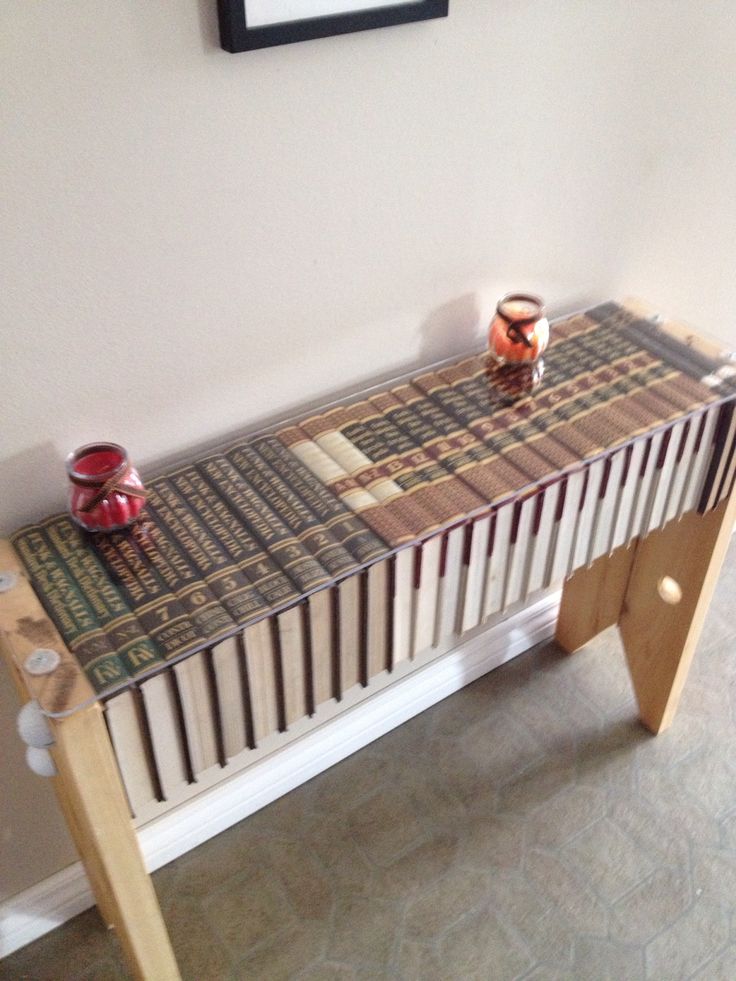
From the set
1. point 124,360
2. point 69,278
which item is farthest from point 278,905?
point 69,278

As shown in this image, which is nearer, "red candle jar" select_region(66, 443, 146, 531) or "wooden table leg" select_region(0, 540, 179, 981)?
"wooden table leg" select_region(0, 540, 179, 981)

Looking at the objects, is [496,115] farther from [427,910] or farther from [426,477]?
[427,910]

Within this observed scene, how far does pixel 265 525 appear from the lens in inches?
40.8

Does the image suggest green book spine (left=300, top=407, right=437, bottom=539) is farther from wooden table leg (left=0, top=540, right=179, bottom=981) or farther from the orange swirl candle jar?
wooden table leg (left=0, top=540, right=179, bottom=981)

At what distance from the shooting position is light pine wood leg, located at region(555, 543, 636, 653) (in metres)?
1.67

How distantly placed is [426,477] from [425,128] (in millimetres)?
440

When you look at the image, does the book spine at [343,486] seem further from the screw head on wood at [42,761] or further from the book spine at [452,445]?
the screw head on wood at [42,761]

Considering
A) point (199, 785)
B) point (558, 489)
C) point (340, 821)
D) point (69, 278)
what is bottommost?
point (340, 821)

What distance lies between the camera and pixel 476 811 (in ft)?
5.22

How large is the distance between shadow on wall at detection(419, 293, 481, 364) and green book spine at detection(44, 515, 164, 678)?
572mm

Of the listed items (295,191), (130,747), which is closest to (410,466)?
(295,191)

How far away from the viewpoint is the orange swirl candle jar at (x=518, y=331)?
1225 mm

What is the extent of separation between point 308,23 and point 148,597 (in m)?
0.63

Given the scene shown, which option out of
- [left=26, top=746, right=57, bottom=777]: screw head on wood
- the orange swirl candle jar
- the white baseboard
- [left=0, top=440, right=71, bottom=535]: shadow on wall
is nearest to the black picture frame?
the orange swirl candle jar
